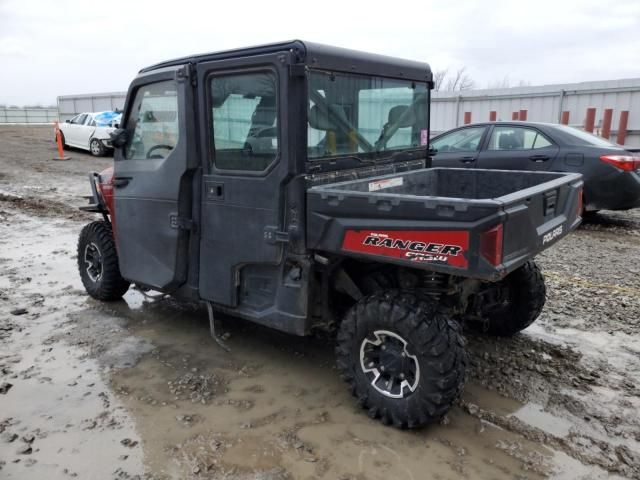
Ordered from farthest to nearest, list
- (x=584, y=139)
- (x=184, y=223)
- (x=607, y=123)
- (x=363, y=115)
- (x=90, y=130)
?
(x=90, y=130) < (x=607, y=123) < (x=584, y=139) < (x=184, y=223) < (x=363, y=115)

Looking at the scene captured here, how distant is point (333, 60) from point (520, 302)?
→ 2.21 m

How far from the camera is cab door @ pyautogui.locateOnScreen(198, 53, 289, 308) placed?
3.36 m

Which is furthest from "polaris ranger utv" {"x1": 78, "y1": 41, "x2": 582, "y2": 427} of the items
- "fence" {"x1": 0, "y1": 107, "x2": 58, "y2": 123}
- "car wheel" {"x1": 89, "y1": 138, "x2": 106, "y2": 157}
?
"fence" {"x1": 0, "y1": 107, "x2": 58, "y2": 123}

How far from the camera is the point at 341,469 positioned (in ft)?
9.14

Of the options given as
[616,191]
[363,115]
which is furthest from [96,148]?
[363,115]

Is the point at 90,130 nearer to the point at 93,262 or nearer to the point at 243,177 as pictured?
the point at 93,262

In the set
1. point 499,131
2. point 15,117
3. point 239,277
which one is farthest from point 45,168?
point 15,117

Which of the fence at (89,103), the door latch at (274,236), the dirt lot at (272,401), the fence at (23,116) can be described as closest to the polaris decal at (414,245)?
the door latch at (274,236)

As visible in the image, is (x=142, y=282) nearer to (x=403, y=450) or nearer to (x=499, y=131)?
(x=403, y=450)

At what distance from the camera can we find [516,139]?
24.8ft

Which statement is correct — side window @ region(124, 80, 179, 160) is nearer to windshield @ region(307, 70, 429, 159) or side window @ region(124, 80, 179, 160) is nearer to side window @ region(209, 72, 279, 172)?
side window @ region(209, 72, 279, 172)

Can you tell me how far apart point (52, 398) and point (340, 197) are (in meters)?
2.26

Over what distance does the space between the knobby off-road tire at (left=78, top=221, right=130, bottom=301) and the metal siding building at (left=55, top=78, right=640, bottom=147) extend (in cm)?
1071

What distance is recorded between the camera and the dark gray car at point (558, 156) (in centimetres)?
706
